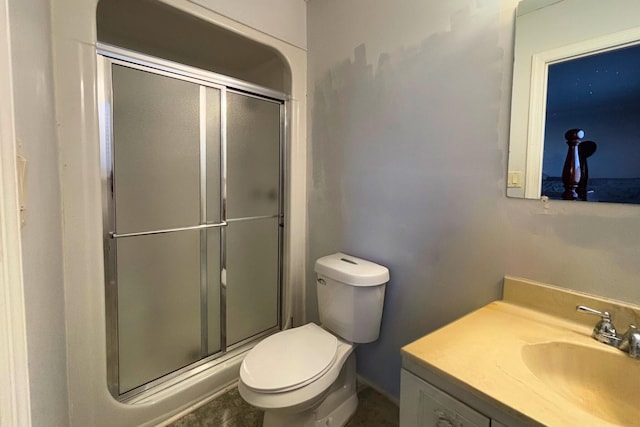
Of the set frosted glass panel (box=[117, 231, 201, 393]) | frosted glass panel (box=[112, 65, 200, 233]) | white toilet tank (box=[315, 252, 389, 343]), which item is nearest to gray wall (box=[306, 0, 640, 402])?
white toilet tank (box=[315, 252, 389, 343])

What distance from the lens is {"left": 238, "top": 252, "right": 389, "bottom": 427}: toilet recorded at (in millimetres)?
1173

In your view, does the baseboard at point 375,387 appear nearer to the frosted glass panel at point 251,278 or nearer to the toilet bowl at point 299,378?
the toilet bowl at point 299,378

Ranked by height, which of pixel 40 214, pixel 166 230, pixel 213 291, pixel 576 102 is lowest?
pixel 213 291

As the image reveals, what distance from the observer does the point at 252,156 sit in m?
1.95

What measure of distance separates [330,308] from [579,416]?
1.07 metres

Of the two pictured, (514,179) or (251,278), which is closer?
(514,179)

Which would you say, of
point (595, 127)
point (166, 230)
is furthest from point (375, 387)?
point (595, 127)

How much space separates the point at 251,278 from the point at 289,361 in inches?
33.6

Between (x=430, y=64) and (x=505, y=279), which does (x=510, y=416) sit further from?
(x=430, y=64)

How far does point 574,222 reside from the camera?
3.30 feet

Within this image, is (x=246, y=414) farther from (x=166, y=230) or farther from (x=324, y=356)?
(x=166, y=230)

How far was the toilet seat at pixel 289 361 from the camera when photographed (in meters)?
1.17

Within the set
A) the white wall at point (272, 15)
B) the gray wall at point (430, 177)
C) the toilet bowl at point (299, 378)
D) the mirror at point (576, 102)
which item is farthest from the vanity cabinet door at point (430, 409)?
the white wall at point (272, 15)

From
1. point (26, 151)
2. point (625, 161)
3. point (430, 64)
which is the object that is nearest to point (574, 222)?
point (625, 161)
